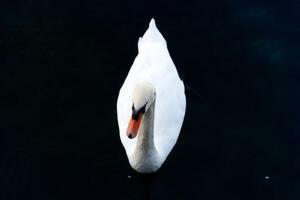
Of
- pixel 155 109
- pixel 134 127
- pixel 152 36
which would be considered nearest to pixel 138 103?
pixel 134 127

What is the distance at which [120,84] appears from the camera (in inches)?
444

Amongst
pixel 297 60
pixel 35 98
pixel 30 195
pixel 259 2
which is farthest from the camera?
pixel 259 2

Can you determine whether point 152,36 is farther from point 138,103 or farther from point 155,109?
point 138,103

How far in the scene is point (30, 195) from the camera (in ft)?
32.4

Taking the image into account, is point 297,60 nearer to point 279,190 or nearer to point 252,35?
point 252,35

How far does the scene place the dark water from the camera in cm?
1009

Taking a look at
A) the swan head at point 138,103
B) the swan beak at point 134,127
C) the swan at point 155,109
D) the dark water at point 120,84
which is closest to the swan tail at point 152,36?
the swan at point 155,109

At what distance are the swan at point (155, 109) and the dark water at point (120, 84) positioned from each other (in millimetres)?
426

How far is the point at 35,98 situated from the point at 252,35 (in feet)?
14.5

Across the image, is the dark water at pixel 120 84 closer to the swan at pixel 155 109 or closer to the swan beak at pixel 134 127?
the swan at pixel 155 109

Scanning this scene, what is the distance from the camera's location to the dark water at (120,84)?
10094 mm

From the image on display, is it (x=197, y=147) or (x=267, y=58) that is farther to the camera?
(x=267, y=58)

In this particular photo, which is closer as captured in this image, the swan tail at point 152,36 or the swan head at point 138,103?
the swan head at point 138,103

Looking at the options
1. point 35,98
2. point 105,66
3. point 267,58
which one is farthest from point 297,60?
point 35,98
